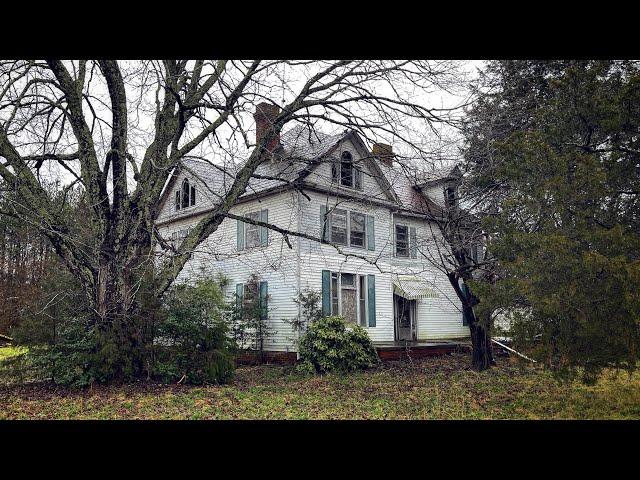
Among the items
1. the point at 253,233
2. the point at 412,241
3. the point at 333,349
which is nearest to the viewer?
the point at 333,349

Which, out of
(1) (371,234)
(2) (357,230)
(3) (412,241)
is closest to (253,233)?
(2) (357,230)

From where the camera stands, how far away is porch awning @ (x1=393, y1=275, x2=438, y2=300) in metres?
15.2

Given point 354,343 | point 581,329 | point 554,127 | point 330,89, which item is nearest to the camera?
point 581,329

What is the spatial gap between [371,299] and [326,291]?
1722 mm

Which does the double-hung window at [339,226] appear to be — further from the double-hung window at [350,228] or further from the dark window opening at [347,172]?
the dark window opening at [347,172]

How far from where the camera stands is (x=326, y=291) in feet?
43.0

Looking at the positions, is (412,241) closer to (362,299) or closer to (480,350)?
(362,299)

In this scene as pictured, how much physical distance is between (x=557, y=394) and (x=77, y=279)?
7974 mm

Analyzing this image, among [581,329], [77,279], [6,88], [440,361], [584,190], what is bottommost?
[440,361]

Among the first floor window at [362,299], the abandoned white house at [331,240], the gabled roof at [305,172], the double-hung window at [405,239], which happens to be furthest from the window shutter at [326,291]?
the double-hung window at [405,239]

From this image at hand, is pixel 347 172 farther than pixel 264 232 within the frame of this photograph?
Yes
